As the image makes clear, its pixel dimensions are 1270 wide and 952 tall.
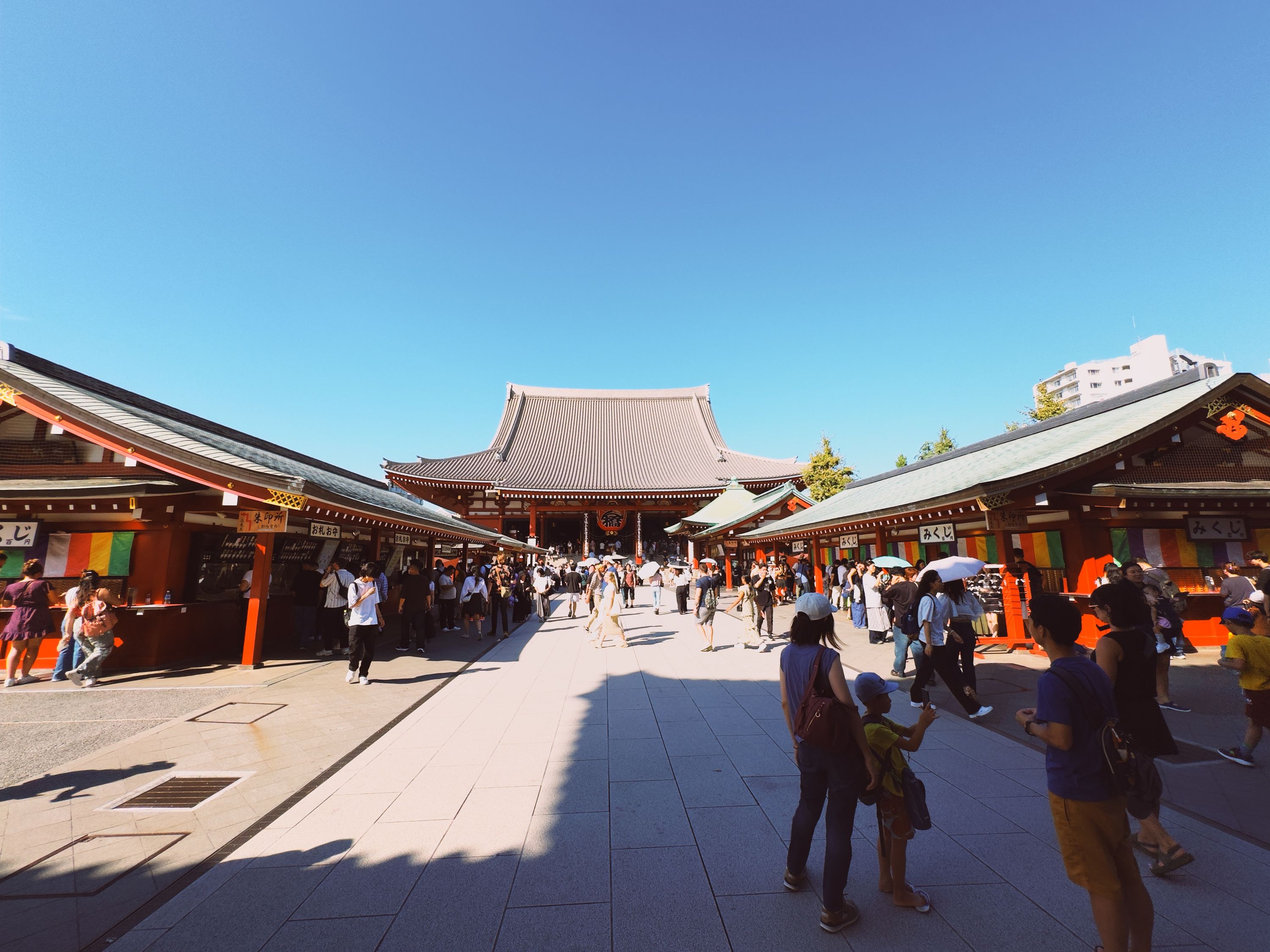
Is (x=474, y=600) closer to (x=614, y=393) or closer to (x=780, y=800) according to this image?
(x=780, y=800)

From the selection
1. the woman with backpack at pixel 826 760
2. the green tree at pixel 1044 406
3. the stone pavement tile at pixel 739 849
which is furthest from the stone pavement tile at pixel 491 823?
the green tree at pixel 1044 406

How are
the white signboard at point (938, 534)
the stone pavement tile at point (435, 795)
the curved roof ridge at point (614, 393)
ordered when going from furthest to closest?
the curved roof ridge at point (614, 393) < the white signboard at point (938, 534) < the stone pavement tile at point (435, 795)

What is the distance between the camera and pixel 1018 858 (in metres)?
3.29

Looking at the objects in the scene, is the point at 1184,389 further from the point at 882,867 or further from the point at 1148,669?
the point at 882,867

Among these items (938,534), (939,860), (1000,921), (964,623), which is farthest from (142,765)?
(938,534)

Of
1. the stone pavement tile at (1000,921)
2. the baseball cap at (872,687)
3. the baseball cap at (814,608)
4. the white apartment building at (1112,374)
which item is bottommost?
the stone pavement tile at (1000,921)

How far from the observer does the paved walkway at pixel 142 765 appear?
123 inches

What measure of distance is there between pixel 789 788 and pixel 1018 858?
60.5 inches

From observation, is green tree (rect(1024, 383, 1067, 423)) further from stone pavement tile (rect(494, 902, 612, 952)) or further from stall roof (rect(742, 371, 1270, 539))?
stone pavement tile (rect(494, 902, 612, 952))

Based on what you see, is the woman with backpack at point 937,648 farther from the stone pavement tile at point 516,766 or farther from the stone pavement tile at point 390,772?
the stone pavement tile at point 390,772

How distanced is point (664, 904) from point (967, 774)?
3.22 m

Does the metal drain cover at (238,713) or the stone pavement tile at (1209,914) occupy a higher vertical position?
the metal drain cover at (238,713)

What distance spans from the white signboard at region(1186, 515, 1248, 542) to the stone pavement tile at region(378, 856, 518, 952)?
1310 cm

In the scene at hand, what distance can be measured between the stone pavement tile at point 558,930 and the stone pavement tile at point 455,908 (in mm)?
83
